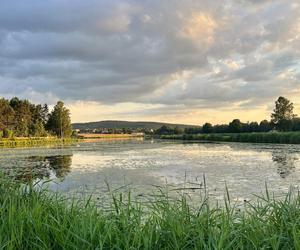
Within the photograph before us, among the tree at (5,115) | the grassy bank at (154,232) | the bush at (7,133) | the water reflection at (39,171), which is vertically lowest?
the water reflection at (39,171)

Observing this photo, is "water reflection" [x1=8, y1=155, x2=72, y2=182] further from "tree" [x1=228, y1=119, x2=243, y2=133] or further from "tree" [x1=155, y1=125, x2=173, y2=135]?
"tree" [x1=155, y1=125, x2=173, y2=135]

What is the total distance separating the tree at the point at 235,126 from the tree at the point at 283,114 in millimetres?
19862

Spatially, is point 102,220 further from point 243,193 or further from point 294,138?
point 294,138

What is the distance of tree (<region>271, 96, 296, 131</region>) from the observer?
2970 inches

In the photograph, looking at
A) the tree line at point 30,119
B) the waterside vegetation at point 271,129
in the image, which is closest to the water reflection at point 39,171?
the waterside vegetation at point 271,129

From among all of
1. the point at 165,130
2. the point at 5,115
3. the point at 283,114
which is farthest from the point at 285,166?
the point at 165,130

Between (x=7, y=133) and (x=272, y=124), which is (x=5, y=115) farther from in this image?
(x=272, y=124)

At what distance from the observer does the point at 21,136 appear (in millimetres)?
92000

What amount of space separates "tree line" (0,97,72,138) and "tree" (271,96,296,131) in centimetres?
5852

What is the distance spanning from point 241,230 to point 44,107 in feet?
384

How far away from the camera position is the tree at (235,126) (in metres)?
96.9

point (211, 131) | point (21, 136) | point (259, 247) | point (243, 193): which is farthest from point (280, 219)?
point (211, 131)

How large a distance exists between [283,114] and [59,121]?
212 feet

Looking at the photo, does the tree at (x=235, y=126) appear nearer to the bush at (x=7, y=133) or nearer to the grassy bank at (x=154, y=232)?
the bush at (x=7, y=133)
